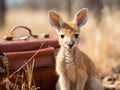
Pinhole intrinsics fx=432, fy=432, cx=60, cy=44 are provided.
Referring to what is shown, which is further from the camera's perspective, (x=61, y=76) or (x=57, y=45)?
(x=57, y=45)

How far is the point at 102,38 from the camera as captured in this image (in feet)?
14.8

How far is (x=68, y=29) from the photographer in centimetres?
284

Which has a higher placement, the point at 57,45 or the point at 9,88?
the point at 57,45

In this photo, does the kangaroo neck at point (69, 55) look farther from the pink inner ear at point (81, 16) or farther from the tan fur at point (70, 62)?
the pink inner ear at point (81, 16)


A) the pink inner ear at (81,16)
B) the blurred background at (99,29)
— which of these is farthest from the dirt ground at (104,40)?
the pink inner ear at (81,16)

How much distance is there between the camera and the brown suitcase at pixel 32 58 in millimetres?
3020

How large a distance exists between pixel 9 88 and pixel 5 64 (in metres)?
0.17

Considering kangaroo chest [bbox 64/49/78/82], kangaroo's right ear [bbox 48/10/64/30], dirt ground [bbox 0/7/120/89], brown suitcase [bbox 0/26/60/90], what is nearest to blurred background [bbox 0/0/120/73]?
dirt ground [bbox 0/7/120/89]

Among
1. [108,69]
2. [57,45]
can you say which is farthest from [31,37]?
[108,69]

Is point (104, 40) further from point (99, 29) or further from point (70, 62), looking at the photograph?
point (70, 62)

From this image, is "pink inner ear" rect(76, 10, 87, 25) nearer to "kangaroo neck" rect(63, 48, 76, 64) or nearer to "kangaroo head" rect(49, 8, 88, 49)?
"kangaroo head" rect(49, 8, 88, 49)

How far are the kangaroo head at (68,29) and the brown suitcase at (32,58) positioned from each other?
0.30 meters

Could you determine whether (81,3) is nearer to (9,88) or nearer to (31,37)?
(31,37)

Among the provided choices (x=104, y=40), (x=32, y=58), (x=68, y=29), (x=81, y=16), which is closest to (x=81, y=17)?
(x=81, y=16)
